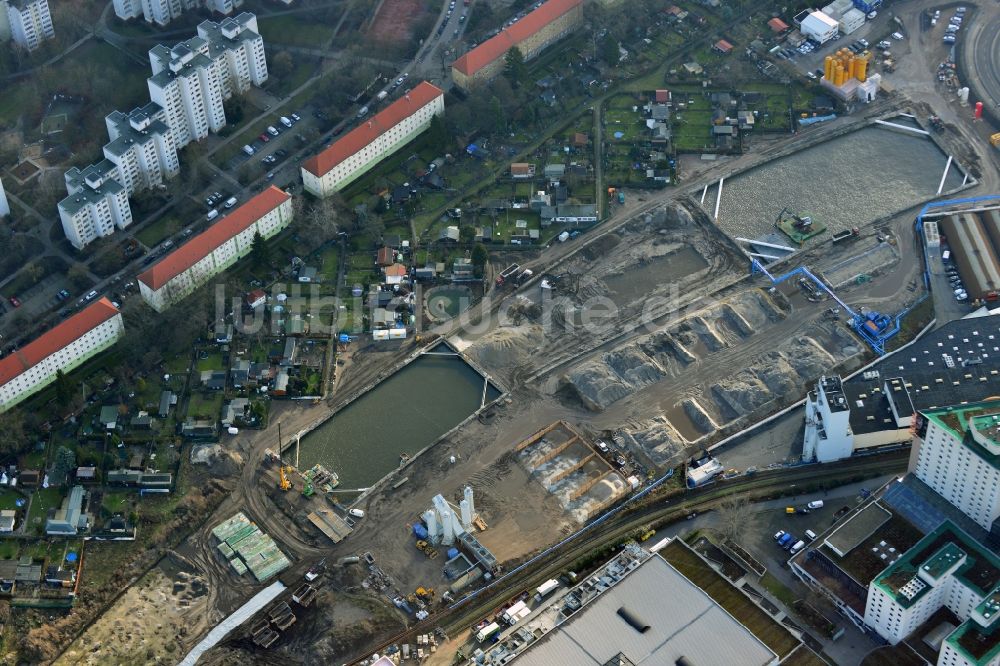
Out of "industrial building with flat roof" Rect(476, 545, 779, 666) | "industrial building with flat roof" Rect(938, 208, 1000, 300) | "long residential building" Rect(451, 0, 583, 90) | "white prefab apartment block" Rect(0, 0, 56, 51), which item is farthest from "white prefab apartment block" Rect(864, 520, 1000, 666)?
"white prefab apartment block" Rect(0, 0, 56, 51)

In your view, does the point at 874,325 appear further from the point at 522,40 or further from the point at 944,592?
the point at 522,40

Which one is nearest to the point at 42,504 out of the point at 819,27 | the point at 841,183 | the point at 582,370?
the point at 582,370

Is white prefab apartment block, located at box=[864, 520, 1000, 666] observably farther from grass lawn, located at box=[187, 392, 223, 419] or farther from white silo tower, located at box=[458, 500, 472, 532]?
grass lawn, located at box=[187, 392, 223, 419]

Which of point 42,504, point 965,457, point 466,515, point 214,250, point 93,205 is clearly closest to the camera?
point 965,457

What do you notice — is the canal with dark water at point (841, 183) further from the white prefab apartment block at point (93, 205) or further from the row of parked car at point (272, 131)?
the white prefab apartment block at point (93, 205)

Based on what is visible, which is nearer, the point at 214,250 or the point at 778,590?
the point at 778,590

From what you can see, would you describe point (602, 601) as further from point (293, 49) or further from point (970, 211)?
point (293, 49)
